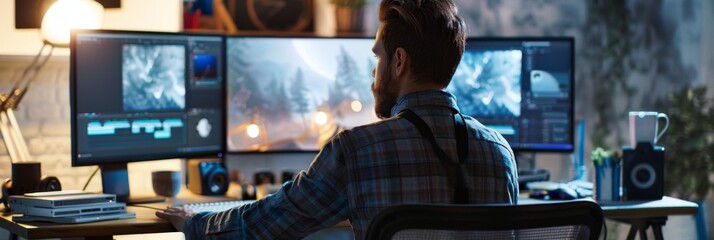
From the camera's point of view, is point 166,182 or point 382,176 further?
point 166,182

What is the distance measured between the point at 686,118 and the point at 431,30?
3.20 meters

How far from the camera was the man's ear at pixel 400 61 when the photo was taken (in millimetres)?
1983

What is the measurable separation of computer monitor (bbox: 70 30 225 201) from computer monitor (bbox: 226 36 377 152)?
0.40 ft

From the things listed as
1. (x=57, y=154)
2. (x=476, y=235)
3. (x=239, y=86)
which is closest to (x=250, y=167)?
(x=57, y=154)

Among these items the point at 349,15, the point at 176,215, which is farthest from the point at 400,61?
the point at 349,15

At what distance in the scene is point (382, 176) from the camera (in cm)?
191

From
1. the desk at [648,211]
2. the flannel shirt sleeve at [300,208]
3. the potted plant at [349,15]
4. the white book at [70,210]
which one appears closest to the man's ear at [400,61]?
the flannel shirt sleeve at [300,208]

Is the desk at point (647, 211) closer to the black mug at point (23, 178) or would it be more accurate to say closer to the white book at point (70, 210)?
the white book at point (70, 210)

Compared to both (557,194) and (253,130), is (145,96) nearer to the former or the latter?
(253,130)

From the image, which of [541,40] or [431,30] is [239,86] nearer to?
[541,40]

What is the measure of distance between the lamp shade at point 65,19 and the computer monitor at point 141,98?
0.31 m

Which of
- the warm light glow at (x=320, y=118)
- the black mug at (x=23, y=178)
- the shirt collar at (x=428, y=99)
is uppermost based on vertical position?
the shirt collar at (x=428, y=99)

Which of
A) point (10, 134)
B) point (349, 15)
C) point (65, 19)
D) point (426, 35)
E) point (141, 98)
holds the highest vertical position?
point (349, 15)

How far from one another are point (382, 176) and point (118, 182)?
134 cm
